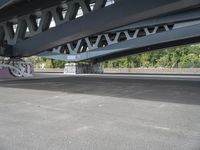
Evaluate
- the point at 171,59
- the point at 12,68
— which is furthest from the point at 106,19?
the point at 171,59

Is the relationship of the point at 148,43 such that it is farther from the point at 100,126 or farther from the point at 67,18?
the point at 100,126

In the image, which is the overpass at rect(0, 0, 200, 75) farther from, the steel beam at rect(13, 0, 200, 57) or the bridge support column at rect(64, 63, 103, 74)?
the bridge support column at rect(64, 63, 103, 74)

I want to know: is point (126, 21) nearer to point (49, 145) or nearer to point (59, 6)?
point (59, 6)

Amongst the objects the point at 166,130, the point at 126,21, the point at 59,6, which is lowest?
the point at 166,130

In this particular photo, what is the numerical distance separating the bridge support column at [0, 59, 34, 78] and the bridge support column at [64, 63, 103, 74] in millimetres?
17683

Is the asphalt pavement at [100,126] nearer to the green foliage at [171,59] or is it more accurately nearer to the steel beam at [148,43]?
the steel beam at [148,43]

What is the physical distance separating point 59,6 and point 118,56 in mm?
36220

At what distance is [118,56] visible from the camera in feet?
181

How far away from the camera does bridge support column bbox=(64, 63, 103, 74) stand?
162ft

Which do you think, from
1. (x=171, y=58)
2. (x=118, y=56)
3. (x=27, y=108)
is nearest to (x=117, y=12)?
(x=27, y=108)

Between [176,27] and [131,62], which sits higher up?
[176,27]

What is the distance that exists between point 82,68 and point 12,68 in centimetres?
2164

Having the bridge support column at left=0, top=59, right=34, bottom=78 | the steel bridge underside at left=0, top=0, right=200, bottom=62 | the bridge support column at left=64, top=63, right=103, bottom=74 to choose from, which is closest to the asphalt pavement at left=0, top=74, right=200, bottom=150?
the steel bridge underside at left=0, top=0, right=200, bottom=62

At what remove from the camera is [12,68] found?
30.2m
